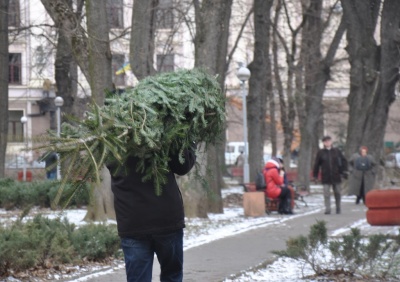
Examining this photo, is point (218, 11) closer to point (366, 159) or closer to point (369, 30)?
point (369, 30)

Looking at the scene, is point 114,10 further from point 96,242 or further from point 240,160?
point 240,160

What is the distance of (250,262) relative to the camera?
11.7 m

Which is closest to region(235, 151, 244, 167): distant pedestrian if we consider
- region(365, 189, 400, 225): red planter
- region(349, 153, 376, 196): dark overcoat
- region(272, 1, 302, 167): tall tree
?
region(272, 1, 302, 167): tall tree

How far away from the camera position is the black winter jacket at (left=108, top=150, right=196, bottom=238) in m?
6.43

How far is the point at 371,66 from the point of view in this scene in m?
19.5

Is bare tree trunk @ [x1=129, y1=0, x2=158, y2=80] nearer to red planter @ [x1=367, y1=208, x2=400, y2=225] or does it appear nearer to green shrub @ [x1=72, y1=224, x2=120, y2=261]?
green shrub @ [x1=72, y1=224, x2=120, y2=261]

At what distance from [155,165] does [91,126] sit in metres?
0.61

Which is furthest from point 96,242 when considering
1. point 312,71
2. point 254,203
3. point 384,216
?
point 312,71

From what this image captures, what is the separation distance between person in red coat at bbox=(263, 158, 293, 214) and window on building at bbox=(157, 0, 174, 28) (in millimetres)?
6693

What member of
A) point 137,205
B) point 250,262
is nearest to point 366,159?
point 250,262

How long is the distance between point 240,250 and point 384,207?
2.21m

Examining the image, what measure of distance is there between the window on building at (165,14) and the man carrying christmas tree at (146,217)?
66.7 feet

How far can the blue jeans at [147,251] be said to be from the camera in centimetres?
650

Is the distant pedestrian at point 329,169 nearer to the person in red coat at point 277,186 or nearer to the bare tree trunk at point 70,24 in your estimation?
the person in red coat at point 277,186
